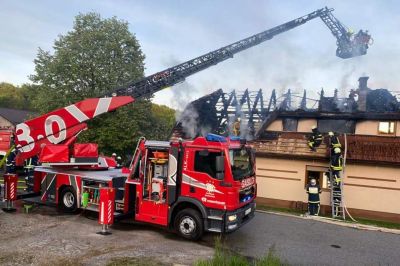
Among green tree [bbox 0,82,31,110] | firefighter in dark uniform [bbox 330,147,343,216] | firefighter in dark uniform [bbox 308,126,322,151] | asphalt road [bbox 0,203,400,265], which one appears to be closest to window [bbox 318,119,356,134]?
firefighter in dark uniform [bbox 308,126,322,151]

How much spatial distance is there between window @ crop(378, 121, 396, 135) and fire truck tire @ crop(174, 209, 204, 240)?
10.0 metres

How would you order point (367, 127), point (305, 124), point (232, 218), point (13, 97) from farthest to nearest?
point (13, 97), point (305, 124), point (367, 127), point (232, 218)

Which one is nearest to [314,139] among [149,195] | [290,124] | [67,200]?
[290,124]

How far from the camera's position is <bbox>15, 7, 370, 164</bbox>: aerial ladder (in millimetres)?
11664

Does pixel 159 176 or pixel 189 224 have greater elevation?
pixel 159 176

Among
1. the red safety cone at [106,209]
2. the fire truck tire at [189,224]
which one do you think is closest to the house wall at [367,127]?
the fire truck tire at [189,224]

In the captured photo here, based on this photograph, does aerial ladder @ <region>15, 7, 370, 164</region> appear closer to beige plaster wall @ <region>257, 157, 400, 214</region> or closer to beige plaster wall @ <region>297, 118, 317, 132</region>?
beige plaster wall @ <region>297, 118, 317, 132</region>

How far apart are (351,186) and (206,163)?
8218mm

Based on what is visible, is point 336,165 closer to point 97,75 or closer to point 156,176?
point 156,176

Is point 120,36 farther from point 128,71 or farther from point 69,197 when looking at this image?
point 69,197

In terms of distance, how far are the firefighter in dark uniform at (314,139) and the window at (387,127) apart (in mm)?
2698

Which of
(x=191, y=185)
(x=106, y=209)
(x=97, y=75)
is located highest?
(x=97, y=75)

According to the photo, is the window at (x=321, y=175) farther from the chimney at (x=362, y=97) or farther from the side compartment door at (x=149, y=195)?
the side compartment door at (x=149, y=195)

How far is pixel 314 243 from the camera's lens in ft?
33.9
